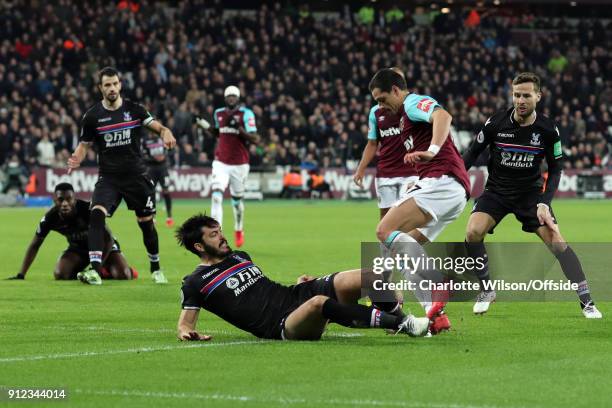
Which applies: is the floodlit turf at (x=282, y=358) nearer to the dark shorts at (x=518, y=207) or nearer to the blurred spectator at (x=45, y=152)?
the dark shorts at (x=518, y=207)


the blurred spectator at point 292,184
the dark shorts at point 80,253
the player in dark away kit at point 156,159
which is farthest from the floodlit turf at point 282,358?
the blurred spectator at point 292,184

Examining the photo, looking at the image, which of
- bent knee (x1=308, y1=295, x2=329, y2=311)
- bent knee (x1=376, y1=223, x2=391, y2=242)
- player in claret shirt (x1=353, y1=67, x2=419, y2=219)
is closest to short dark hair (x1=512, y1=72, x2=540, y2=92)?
bent knee (x1=376, y1=223, x2=391, y2=242)

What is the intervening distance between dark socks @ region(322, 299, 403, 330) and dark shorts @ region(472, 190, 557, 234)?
2956 mm

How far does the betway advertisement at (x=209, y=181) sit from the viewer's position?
3638 cm

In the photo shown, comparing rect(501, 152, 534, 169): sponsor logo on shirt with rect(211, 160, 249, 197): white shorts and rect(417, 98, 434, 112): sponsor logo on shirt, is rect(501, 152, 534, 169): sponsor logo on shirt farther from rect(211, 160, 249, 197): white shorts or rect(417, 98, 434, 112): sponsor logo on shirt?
rect(211, 160, 249, 197): white shorts

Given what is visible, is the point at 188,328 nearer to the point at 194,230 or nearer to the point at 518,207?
the point at 194,230

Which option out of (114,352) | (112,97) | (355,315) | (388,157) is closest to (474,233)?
(388,157)

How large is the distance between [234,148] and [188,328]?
39.1 ft

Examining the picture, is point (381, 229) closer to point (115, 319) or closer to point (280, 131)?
point (115, 319)

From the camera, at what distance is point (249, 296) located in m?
9.02

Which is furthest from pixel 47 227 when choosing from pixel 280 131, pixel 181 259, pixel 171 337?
pixel 280 131

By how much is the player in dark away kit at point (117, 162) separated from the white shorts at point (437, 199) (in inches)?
206

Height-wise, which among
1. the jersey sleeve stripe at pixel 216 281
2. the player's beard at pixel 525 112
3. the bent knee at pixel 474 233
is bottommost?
the jersey sleeve stripe at pixel 216 281

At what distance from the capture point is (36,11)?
42500 millimetres
